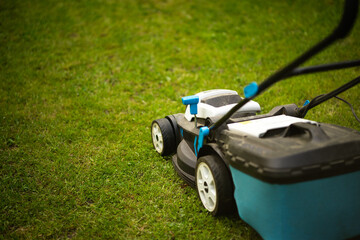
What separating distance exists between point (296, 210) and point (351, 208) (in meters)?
0.39

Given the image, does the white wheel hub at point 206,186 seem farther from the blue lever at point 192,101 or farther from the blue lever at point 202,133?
the blue lever at point 192,101

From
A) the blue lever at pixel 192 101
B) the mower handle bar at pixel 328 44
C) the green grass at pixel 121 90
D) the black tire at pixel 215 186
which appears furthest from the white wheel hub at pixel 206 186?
the mower handle bar at pixel 328 44

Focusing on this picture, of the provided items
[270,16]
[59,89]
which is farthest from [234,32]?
[59,89]

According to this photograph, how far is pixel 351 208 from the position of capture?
6.03ft

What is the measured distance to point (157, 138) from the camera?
3.48m

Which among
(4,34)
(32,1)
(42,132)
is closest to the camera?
(42,132)

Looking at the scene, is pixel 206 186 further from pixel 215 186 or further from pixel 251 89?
pixel 251 89

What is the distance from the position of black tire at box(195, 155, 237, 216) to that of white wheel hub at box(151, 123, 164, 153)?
0.96 meters

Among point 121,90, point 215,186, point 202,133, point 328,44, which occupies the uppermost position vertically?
point 328,44

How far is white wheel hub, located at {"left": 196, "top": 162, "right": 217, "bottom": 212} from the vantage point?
→ 2313 millimetres

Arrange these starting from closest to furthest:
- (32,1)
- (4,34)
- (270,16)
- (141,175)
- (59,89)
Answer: (141,175)
(59,89)
(4,34)
(270,16)
(32,1)

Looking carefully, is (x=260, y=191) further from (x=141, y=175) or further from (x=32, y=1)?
(x=32, y=1)

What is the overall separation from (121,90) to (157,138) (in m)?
1.85

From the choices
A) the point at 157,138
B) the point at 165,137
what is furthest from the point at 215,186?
the point at 157,138
